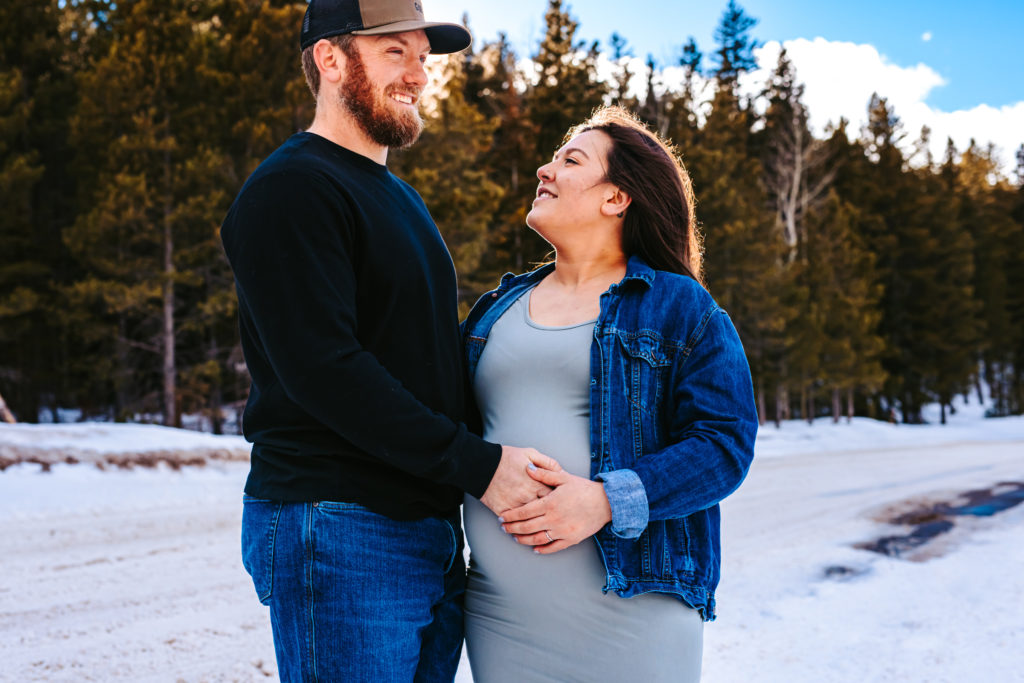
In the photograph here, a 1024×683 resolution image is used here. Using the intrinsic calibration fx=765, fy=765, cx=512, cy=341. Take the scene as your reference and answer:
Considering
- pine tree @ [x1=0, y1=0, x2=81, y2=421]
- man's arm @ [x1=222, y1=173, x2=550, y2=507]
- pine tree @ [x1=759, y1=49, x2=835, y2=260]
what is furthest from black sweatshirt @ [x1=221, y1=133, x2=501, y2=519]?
pine tree @ [x1=759, y1=49, x2=835, y2=260]

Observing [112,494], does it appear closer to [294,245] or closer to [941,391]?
[294,245]

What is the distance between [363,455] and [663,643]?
0.88m

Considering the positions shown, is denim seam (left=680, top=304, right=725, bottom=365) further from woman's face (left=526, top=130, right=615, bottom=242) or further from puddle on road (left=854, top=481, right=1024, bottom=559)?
puddle on road (left=854, top=481, right=1024, bottom=559)

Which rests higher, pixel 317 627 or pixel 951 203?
pixel 951 203

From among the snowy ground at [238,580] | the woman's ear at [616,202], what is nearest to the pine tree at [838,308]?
the snowy ground at [238,580]

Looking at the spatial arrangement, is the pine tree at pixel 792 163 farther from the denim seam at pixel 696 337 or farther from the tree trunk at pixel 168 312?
the denim seam at pixel 696 337

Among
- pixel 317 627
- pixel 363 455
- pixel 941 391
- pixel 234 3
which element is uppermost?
pixel 234 3

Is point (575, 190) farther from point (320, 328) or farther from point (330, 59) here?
point (320, 328)

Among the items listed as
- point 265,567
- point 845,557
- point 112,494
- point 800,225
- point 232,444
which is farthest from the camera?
point 800,225

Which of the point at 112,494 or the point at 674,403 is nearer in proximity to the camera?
the point at 674,403

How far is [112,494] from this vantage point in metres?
8.31

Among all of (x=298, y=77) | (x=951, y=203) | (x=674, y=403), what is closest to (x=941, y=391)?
(x=951, y=203)

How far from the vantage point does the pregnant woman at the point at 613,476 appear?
185 cm

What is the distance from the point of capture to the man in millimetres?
1643
